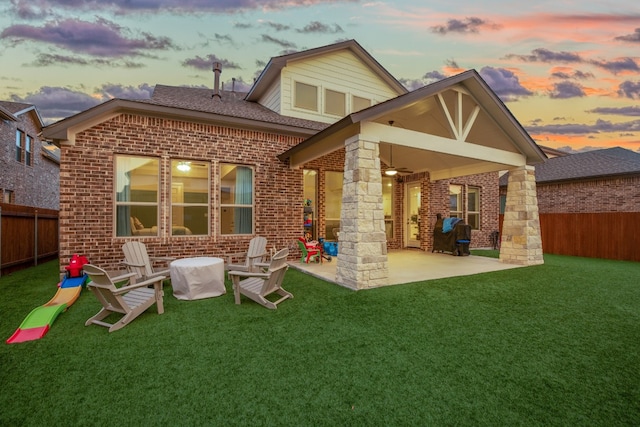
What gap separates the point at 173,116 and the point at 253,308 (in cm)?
533

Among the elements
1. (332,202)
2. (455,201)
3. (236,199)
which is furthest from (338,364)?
(455,201)

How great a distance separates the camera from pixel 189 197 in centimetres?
762

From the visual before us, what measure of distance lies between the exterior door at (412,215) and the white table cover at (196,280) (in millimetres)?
8348

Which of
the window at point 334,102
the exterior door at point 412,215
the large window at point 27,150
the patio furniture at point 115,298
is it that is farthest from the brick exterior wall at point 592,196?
the large window at point 27,150

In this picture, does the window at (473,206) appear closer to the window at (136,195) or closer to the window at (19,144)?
the window at (136,195)

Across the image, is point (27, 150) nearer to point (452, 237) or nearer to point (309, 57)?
point (309, 57)

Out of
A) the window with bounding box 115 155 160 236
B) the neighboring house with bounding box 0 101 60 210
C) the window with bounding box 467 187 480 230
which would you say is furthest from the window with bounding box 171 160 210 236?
the window with bounding box 467 187 480 230

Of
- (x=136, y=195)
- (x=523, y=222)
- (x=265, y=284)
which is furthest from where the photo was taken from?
(x=523, y=222)

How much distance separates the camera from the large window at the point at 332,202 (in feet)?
32.6

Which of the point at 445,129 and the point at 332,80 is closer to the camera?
the point at 445,129

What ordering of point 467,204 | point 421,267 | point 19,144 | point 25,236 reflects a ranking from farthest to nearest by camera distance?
1. point 19,144
2. point 467,204
3. point 25,236
4. point 421,267

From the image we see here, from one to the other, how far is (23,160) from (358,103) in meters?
18.8

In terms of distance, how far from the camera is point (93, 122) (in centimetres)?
650

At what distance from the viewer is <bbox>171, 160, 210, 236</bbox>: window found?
7465mm
